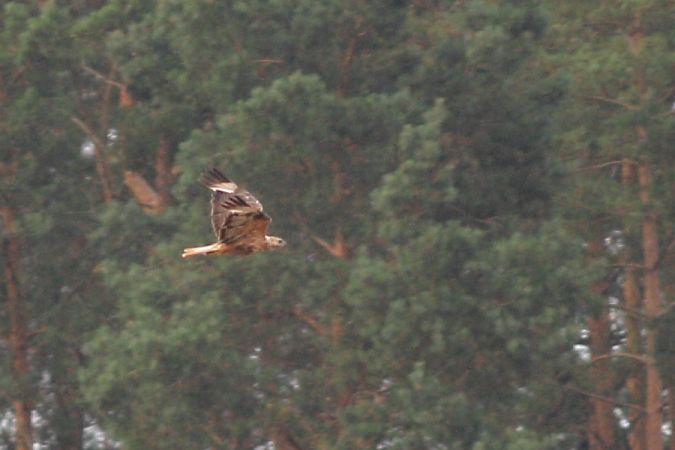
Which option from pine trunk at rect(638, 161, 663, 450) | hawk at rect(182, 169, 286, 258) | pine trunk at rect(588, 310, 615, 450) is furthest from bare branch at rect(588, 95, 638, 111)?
hawk at rect(182, 169, 286, 258)

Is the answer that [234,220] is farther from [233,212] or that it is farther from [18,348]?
[18,348]

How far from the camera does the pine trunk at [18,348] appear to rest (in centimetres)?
2812

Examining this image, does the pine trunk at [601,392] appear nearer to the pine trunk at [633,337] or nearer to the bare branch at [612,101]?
the pine trunk at [633,337]

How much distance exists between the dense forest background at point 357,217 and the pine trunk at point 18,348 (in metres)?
0.04

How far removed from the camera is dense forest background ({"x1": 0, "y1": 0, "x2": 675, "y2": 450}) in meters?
23.6

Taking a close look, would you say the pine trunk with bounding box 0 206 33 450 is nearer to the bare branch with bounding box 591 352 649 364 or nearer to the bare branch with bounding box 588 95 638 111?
the bare branch with bounding box 591 352 649 364

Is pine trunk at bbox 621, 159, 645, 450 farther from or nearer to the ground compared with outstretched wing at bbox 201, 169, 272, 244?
nearer to the ground

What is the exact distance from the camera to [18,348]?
93.3 feet

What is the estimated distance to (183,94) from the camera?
26.2 meters

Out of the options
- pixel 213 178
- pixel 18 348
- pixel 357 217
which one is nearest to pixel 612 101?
pixel 357 217

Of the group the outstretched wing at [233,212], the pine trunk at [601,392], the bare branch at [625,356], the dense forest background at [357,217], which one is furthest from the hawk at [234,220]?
the pine trunk at [601,392]

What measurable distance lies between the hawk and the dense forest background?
6.77 metres

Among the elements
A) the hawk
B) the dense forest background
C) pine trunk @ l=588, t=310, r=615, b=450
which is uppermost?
the hawk

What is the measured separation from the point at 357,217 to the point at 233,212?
897cm
